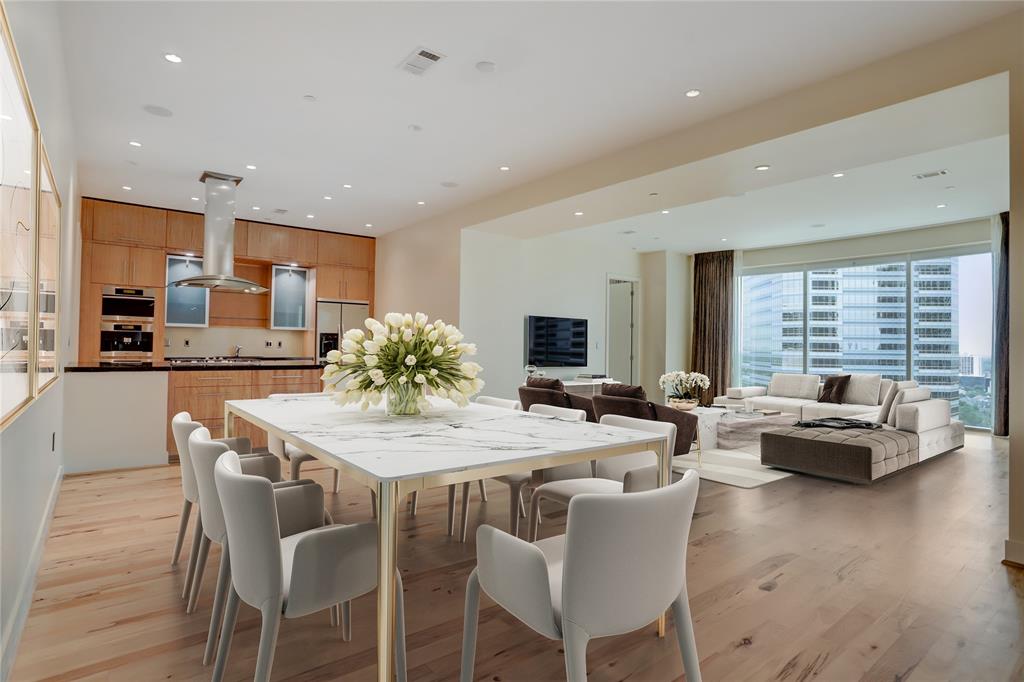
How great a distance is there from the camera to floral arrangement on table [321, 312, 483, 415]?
2.42 metres

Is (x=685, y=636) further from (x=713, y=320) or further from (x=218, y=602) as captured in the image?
(x=713, y=320)

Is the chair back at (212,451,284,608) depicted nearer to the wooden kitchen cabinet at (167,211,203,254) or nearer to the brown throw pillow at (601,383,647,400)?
the brown throw pillow at (601,383,647,400)

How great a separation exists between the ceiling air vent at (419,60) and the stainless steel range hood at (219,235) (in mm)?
3017

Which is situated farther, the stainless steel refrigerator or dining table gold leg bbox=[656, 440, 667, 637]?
the stainless steel refrigerator

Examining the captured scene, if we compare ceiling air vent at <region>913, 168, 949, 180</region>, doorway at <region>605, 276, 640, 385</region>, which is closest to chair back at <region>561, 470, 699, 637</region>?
ceiling air vent at <region>913, 168, 949, 180</region>

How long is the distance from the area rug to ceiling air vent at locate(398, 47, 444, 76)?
138 inches

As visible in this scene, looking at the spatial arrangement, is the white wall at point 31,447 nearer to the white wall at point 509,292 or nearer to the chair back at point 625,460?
the chair back at point 625,460

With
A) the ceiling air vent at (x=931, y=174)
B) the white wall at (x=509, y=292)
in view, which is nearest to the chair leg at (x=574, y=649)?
the white wall at (x=509, y=292)

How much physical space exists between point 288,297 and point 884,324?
8564 millimetres

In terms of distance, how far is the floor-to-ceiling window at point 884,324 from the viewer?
24.7 feet

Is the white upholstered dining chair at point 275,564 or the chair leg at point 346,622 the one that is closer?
the white upholstered dining chair at point 275,564

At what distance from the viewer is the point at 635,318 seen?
32.5 ft

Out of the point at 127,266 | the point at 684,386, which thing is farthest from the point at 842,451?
the point at 127,266

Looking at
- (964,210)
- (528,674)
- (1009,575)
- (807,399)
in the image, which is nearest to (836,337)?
(807,399)
